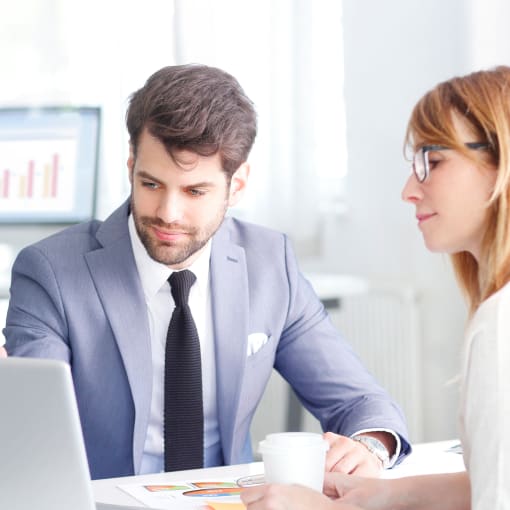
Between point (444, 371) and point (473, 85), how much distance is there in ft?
7.85

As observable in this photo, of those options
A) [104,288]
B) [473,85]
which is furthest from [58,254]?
[473,85]

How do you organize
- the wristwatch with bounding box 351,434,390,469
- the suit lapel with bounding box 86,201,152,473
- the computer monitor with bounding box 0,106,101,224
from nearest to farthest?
the wristwatch with bounding box 351,434,390,469 → the suit lapel with bounding box 86,201,152,473 → the computer monitor with bounding box 0,106,101,224

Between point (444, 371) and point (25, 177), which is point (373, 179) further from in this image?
point (25, 177)

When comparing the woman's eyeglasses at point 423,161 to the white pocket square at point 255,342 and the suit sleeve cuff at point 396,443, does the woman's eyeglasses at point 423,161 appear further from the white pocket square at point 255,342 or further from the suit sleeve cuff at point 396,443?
the white pocket square at point 255,342

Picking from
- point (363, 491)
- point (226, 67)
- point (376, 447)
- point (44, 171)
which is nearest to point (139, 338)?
point (376, 447)

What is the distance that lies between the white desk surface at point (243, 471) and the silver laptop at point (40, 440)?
321 millimetres

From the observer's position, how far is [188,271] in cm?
190

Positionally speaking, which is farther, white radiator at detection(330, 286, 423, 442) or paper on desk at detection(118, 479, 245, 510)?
white radiator at detection(330, 286, 423, 442)

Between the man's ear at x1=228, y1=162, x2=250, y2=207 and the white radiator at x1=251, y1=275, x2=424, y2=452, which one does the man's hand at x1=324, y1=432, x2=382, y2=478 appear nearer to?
the man's ear at x1=228, y1=162, x2=250, y2=207

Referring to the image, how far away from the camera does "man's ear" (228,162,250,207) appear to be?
1956 millimetres

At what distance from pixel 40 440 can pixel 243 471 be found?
65cm

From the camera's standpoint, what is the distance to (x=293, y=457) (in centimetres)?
122

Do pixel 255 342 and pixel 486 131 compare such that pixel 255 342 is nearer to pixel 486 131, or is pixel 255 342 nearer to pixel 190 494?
pixel 190 494

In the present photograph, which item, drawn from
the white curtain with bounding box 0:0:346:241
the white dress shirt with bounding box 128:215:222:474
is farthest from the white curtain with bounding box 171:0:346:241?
the white dress shirt with bounding box 128:215:222:474
